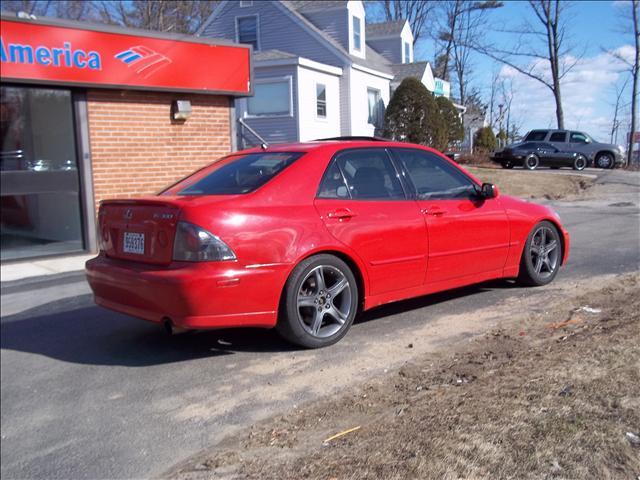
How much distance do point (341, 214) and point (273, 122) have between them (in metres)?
19.4

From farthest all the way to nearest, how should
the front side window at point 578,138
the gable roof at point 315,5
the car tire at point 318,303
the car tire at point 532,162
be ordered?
the gable roof at point 315,5
the front side window at point 578,138
the car tire at point 532,162
the car tire at point 318,303

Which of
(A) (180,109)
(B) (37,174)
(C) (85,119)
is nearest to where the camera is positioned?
(B) (37,174)

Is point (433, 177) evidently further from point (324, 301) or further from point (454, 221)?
point (324, 301)

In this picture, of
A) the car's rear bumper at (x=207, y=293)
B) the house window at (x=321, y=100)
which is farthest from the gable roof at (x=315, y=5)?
the car's rear bumper at (x=207, y=293)

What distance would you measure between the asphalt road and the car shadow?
1 centimetres

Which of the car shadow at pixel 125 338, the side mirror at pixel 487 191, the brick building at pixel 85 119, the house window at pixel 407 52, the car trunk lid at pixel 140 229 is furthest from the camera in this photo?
the house window at pixel 407 52

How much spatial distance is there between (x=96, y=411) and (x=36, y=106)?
8.01 meters

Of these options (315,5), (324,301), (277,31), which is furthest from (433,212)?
(315,5)

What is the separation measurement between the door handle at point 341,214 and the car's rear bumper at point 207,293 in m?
0.59

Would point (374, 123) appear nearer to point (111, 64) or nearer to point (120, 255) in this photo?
point (111, 64)

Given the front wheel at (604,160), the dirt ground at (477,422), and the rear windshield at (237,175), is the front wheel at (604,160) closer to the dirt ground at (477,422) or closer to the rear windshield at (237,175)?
the dirt ground at (477,422)

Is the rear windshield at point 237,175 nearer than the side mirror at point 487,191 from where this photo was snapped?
Yes

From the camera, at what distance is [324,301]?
4.81 metres

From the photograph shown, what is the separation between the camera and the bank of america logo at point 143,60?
1105 centimetres
